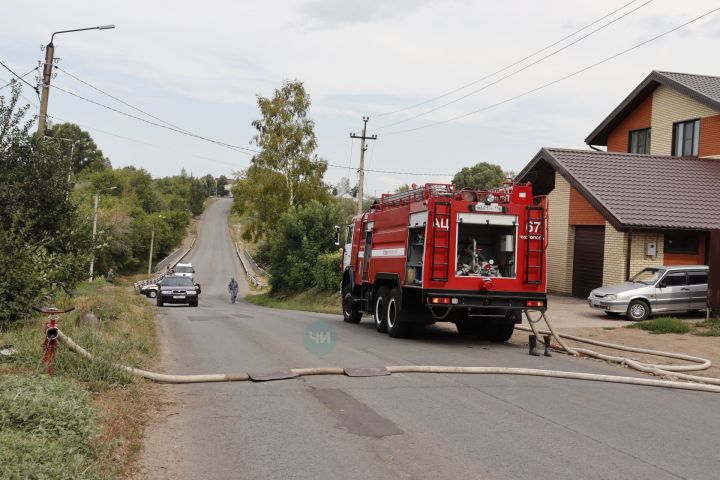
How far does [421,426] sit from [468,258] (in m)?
7.53

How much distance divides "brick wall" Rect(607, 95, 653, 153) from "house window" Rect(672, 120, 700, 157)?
63.3 inches

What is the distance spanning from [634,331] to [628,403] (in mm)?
9246

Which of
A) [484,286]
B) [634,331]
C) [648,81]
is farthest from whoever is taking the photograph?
[648,81]

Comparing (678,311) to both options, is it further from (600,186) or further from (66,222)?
(66,222)

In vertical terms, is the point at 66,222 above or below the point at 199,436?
above

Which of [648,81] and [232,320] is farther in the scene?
[648,81]

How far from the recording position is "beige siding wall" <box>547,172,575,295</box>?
28.0 metres

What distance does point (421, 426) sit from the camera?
7.22 m

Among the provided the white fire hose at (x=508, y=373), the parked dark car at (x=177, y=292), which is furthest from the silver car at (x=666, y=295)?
the parked dark car at (x=177, y=292)

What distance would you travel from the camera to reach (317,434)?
22.7ft

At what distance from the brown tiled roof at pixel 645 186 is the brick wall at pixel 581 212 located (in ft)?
4.64

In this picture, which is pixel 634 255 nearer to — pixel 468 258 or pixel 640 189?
pixel 640 189

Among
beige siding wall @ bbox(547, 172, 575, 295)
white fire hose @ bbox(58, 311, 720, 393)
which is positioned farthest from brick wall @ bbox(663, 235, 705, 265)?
white fire hose @ bbox(58, 311, 720, 393)

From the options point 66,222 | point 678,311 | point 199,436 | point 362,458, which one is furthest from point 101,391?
point 678,311
